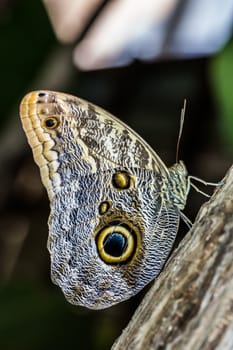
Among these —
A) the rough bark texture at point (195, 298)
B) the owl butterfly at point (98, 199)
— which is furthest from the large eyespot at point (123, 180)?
the rough bark texture at point (195, 298)

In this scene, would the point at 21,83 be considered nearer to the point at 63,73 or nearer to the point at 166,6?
the point at 63,73

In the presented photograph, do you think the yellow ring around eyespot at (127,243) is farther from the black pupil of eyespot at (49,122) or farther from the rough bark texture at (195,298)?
the rough bark texture at (195,298)

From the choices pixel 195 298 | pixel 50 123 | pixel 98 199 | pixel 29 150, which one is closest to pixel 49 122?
pixel 50 123

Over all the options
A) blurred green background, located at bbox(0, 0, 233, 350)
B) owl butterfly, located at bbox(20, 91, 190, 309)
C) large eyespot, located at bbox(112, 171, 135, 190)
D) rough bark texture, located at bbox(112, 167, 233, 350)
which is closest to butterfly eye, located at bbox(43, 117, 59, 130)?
owl butterfly, located at bbox(20, 91, 190, 309)

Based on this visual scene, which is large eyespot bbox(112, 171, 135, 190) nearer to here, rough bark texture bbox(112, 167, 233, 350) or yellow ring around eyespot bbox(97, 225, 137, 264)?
yellow ring around eyespot bbox(97, 225, 137, 264)

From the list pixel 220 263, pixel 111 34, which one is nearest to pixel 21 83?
pixel 111 34

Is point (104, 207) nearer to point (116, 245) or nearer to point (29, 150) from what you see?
point (116, 245)
